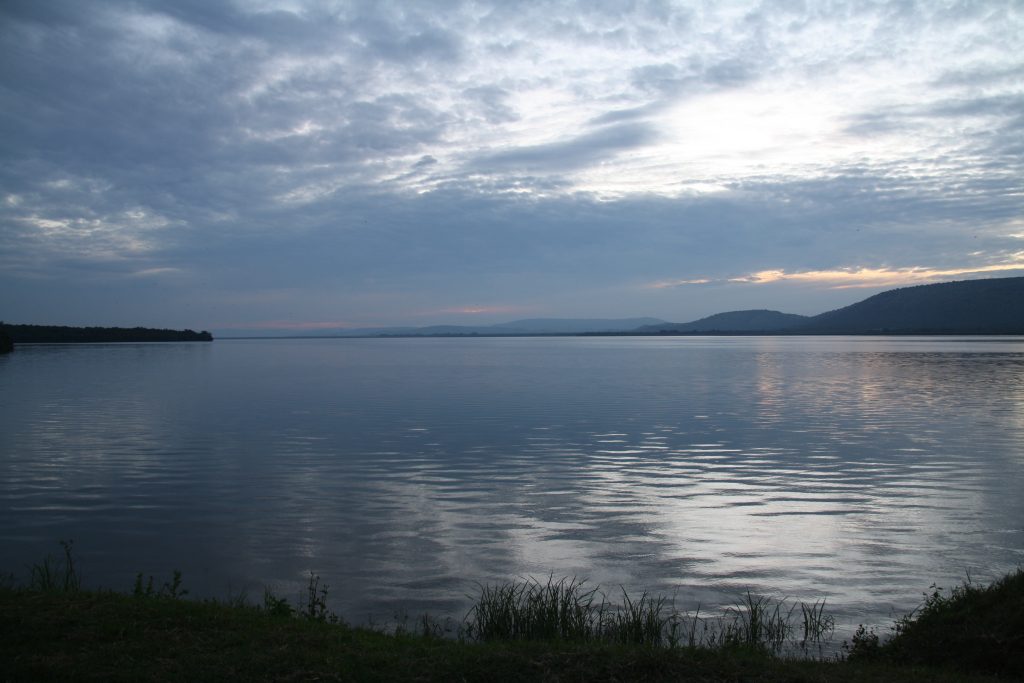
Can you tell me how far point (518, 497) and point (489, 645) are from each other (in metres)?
9.82

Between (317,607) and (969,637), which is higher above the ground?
(969,637)

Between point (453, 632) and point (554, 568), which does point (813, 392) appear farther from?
point (453, 632)

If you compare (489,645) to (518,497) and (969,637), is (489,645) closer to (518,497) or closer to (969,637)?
(969,637)

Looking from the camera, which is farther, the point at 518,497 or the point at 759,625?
the point at 518,497

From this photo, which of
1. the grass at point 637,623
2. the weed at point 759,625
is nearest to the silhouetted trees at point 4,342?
the grass at point 637,623

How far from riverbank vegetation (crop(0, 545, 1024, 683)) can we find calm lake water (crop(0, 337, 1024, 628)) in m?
1.35

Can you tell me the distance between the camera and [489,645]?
8523mm

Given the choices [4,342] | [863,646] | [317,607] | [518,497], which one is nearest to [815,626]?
[863,646]

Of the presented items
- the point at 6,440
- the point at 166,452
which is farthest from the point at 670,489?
the point at 6,440

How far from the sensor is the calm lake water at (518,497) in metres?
Result: 12.9

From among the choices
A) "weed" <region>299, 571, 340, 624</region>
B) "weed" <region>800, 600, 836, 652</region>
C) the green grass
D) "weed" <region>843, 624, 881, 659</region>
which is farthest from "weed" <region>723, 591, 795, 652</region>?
"weed" <region>299, 571, 340, 624</region>

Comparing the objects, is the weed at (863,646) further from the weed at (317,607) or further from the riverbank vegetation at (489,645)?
the weed at (317,607)

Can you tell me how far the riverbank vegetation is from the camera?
7426 millimetres

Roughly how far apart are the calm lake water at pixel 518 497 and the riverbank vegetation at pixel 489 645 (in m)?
1.35
